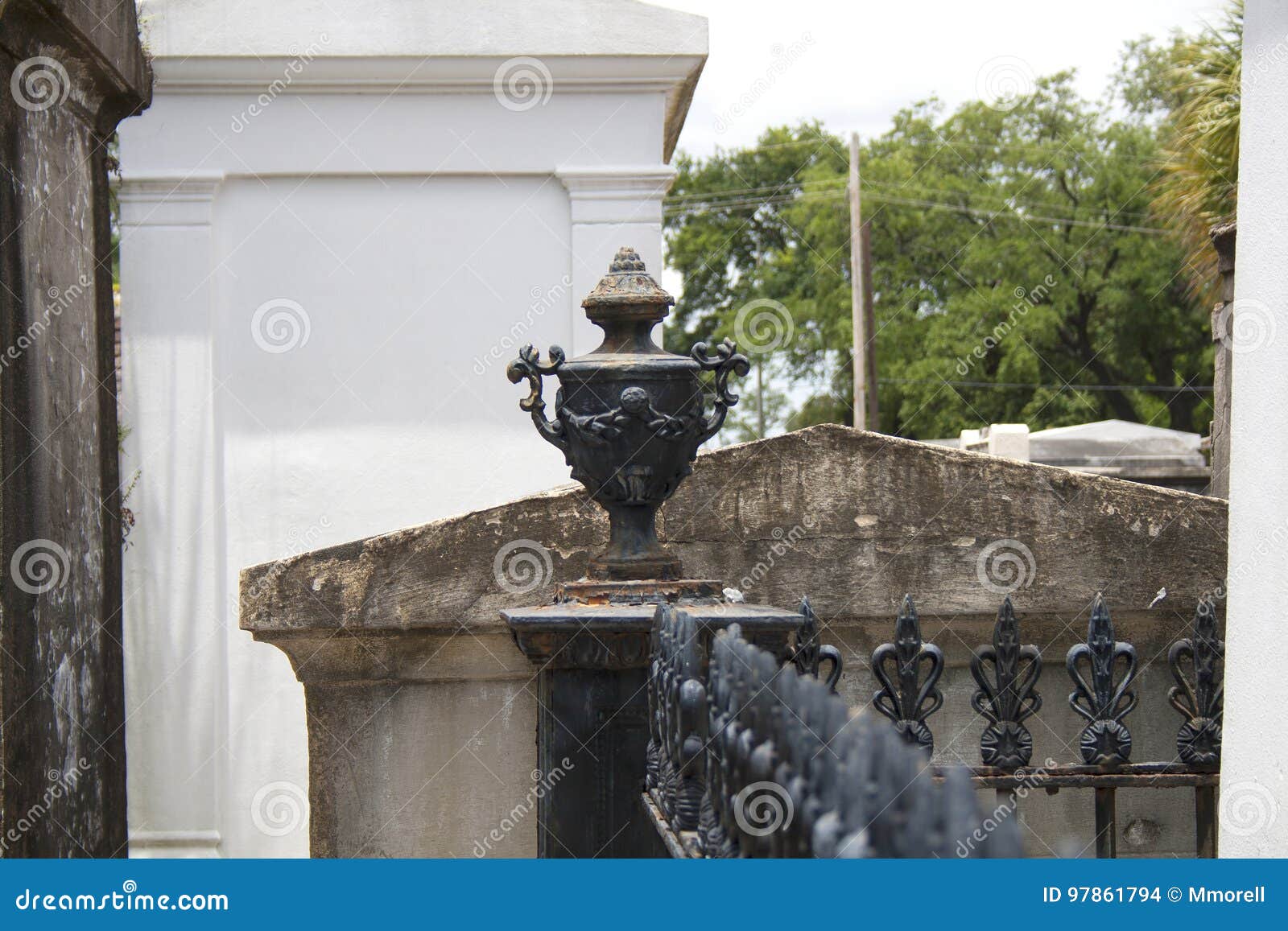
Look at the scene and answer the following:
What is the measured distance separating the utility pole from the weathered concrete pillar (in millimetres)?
19065

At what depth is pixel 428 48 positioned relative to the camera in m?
7.77

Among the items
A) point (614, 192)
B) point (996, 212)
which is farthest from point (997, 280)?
point (614, 192)

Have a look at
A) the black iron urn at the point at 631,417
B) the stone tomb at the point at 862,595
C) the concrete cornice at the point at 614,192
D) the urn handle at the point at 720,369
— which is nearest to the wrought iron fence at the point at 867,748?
the stone tomb at the point at 862,595

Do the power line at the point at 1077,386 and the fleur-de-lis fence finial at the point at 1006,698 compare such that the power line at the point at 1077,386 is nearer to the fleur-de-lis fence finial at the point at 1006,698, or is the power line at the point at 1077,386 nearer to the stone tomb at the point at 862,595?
the stone tomb at the point at 862,595

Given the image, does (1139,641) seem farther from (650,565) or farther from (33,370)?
(33,370)

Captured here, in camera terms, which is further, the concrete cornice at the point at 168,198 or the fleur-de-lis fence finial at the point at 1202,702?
the concrete cornice at the point at 168,198

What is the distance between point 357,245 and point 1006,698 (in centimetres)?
488

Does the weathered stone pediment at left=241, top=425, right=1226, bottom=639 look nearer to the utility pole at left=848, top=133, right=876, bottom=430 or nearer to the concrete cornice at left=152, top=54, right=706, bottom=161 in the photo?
the concrete cornice at left=152, top=54, right=706, bottom=161

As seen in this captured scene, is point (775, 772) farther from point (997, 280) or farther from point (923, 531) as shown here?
point (997, 280)

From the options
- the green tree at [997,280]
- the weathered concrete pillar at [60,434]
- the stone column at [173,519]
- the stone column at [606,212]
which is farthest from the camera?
the green tree at [997,280]

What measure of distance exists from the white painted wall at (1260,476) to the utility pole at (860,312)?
69.3 ft

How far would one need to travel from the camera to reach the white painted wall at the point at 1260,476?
3240 mm

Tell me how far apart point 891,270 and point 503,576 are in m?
30.6

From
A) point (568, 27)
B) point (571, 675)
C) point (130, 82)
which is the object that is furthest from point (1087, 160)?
point (571, 675)
